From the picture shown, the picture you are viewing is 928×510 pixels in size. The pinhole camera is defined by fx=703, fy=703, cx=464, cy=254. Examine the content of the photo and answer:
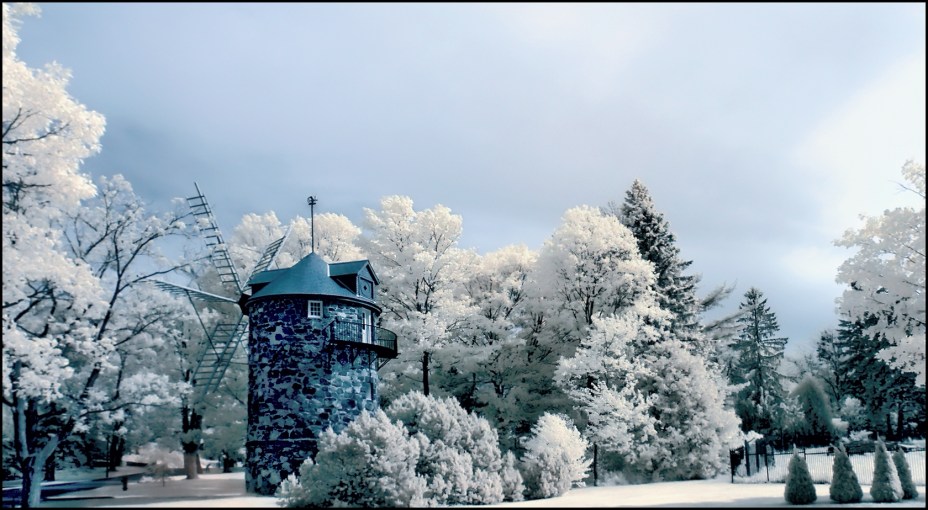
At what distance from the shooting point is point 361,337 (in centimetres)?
2900

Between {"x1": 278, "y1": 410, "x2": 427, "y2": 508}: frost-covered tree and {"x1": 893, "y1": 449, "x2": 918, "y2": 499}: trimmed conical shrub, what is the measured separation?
14.3 meters

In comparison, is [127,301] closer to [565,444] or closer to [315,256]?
[315,256]

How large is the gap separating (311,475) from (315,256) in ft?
35.4

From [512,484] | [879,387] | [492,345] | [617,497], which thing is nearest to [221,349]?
[492,345]

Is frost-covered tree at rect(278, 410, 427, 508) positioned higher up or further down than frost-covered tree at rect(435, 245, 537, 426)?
further down

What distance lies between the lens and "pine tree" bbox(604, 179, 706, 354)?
38375mm

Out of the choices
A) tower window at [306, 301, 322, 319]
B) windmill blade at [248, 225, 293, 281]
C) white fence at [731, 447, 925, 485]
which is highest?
windmill blade at [248, 225, 293, 281]

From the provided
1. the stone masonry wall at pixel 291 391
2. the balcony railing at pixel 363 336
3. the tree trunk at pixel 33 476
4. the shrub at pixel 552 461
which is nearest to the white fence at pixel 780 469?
the shrub at pixel 552 461

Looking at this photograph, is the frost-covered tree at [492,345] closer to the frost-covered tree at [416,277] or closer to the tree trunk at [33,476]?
the frost-covered tree at [416,277]

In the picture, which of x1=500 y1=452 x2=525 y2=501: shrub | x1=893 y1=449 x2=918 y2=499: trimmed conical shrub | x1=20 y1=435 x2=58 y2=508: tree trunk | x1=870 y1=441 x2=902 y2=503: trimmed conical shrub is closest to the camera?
x1=870 y1=441 x2=902 y2=503: trimmed conical shrub

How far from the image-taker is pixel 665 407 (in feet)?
106

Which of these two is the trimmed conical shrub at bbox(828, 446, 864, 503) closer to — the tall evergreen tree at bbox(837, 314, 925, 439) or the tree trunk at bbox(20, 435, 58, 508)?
the tree trunk at bbox(20, 435, 58, 508)

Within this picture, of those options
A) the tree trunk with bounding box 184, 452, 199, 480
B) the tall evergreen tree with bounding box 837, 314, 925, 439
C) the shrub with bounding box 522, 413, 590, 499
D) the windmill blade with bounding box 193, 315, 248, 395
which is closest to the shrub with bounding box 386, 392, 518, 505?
the shrub with bounding box 522, 413, 590, 499

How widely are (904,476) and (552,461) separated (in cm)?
1109
